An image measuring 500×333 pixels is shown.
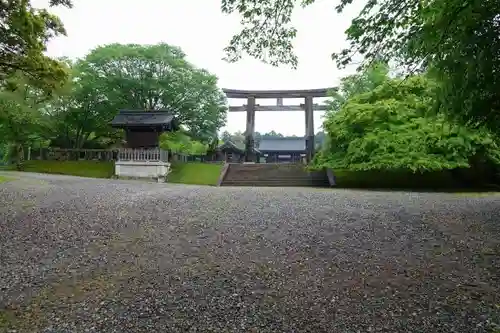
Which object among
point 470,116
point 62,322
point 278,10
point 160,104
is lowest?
point 62,322

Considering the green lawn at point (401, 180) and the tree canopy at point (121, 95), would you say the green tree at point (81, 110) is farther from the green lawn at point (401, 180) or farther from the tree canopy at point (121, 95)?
the green lawn at point (401, 180)

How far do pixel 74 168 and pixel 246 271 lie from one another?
881 inches

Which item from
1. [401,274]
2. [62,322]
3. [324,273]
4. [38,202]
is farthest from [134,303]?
[38,202]

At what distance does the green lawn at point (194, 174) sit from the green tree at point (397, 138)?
659cm

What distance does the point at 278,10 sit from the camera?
206 inches

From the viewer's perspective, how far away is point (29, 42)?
8578mm

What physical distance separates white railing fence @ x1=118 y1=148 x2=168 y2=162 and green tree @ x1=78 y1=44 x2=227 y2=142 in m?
4.26

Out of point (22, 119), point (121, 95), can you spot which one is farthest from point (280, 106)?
point (22, 119)

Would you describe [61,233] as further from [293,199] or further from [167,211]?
[293,199]

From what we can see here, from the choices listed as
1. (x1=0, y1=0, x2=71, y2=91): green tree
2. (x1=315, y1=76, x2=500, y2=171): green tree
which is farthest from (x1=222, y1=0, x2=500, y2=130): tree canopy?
(x1=315, y1=76, x2=500, y2=171): green tree

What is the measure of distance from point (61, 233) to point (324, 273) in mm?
4032

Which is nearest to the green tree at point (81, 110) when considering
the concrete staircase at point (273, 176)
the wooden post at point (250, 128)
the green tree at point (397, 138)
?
the concrete staircase at point (273, 176)

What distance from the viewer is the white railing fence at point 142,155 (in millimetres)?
21703

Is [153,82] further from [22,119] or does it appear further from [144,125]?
[22,119]
